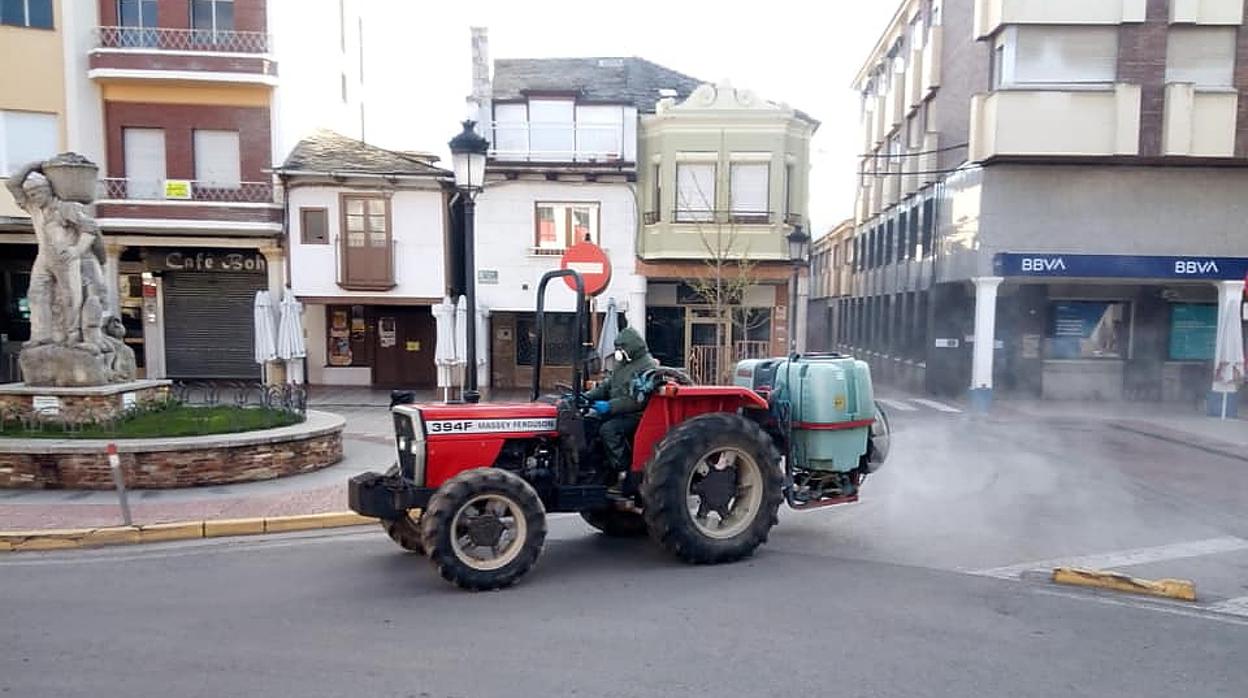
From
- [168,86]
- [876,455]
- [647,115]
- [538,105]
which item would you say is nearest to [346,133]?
[168,86]

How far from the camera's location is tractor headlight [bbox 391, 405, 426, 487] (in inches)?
229

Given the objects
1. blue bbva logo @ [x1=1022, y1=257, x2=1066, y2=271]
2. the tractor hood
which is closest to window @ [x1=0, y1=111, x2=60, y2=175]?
the tractor hood

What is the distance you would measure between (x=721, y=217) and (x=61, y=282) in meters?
14.3

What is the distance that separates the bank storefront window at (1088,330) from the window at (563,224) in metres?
12.0

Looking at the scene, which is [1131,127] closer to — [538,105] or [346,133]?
[538,105]

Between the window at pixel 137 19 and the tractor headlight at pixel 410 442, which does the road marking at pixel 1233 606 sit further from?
the window at pixel 137 19

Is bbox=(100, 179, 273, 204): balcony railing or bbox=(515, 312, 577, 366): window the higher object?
bbox=(100, 179, 273, 204): balcony railing

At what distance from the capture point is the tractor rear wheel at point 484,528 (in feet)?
17.8

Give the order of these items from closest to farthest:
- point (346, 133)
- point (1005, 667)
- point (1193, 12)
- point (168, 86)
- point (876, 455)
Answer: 1. point (1005, 667)
2. point (876, 455)
3. point (1193, 12)
4. point (168, 86)
5. point (346, 133)

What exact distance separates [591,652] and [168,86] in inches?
778

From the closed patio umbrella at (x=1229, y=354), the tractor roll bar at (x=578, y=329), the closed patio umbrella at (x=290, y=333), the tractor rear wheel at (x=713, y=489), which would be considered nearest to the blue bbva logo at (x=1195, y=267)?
the closed patio umbrella at (x=1229, y=354)

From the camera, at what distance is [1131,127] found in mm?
16656

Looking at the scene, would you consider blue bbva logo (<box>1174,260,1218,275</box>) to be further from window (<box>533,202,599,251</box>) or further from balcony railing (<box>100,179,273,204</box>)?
balcony railing (<box>100,179,273,204</box>)

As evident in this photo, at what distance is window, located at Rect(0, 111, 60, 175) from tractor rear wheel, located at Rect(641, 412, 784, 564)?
19.4 m
